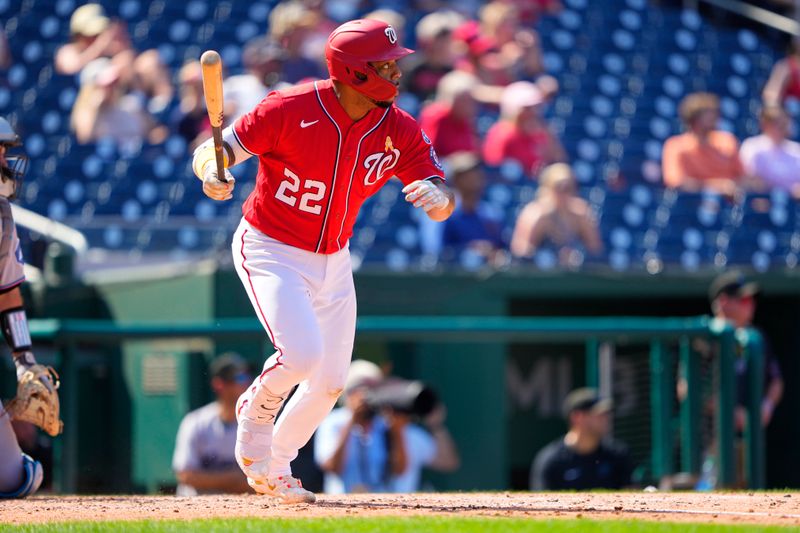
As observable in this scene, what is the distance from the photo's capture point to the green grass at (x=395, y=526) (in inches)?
157

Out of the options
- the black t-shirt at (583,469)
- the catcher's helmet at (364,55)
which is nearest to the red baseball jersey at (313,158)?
the catcher's helmet at (364,55)

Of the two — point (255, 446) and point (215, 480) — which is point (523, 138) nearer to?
point (215, 480)

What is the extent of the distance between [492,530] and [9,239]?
7.15 ft

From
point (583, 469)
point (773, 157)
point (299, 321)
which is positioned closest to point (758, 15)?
point (773, 157)

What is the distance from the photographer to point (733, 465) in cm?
705

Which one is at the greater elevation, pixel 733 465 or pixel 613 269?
pixel 613 269

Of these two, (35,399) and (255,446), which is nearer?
(255,446)

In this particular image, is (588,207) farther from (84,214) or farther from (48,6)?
(48,6)

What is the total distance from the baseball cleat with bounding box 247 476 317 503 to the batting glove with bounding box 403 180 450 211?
109 centimetres

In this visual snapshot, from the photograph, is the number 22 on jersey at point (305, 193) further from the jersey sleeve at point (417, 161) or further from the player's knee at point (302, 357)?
the player's knee at point (302, 357)

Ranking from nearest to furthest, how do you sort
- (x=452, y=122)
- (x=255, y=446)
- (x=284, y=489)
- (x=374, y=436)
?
(x=255, y=446) → (x=284, y=489) → (x=374, y=436) → (x=452, y=122)

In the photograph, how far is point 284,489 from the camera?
15.8 ft

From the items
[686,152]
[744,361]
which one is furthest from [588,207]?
[744,361]

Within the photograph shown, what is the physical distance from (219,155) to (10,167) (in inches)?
38.8
